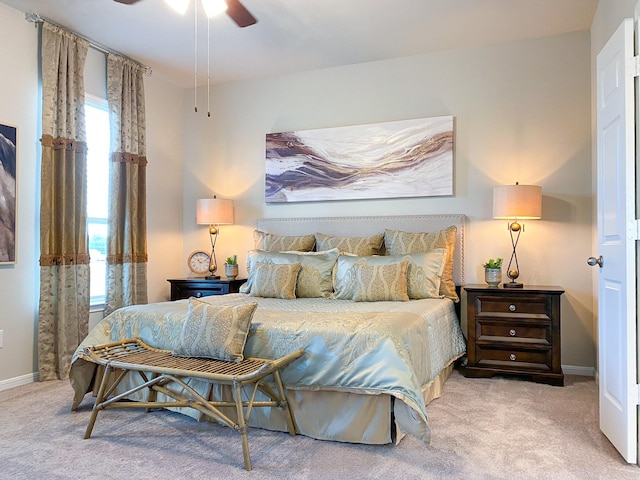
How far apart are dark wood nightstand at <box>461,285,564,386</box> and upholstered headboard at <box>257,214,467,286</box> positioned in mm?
519

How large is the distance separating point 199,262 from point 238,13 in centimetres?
301

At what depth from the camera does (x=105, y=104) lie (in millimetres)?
4523

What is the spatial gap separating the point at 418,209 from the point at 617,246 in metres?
2.25

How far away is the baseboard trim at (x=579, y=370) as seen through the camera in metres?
4.00

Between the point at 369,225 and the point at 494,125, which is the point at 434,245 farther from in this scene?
Result: the point at 494,125

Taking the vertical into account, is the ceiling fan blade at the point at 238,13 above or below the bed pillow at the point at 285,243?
above

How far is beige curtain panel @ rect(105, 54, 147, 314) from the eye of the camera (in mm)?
4516

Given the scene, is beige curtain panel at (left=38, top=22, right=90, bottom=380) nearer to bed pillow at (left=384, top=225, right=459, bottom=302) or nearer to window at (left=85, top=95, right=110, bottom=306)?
window at (left=85, top=95, right=110, bottom=306)

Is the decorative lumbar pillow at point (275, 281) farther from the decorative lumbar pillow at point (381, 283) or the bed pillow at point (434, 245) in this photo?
the bed pillow at point (434, 245)

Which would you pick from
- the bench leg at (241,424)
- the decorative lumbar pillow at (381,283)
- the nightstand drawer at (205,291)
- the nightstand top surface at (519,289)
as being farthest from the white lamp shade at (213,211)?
the bench leg at (241,424)

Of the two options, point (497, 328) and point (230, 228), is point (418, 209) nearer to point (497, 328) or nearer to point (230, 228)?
point (497, 328)

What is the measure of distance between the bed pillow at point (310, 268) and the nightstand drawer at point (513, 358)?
50.6 inches

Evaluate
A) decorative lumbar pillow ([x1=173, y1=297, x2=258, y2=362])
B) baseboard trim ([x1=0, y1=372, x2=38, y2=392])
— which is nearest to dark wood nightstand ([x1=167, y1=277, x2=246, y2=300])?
baseboard trim ([x1=0, y1=372, x2=38, y2=392])

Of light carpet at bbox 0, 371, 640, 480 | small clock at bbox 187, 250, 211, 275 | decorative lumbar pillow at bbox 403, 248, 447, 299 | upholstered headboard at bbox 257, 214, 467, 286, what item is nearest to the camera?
light carpet at bbox 0, 371, 640, 480
